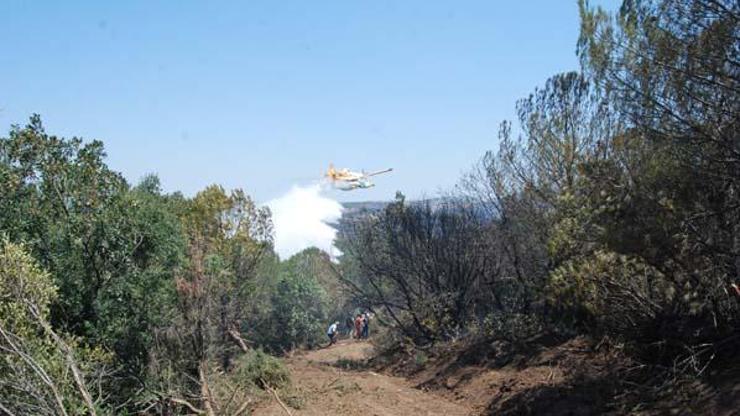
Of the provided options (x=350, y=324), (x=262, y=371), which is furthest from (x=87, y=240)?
(x=350, y=324)

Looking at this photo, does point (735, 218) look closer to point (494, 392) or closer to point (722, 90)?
point (722, 90)

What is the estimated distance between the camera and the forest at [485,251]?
369 inches

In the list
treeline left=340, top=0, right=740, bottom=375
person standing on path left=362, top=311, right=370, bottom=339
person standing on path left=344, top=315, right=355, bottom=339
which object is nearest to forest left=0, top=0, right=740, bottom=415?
treeline left=340, top=0, right=740, bottom=375

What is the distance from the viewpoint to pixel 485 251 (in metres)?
21.5

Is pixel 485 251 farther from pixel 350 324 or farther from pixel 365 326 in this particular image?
pixel 350 324

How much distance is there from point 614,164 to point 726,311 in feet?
9.50

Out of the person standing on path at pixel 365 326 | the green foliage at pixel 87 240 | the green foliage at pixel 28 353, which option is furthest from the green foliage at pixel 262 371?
the person standing on path at pixel 365 326

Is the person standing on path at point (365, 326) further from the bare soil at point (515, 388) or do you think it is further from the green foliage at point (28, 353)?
the green foliage at point (28, 353)

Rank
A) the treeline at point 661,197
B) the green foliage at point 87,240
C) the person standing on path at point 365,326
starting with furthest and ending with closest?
the person standing on path at point 365,326 → the green foliage at point 87,240 → the treeline at point 661,197

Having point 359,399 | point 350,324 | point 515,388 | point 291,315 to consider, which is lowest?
point 515,388

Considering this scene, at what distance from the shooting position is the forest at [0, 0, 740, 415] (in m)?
9.38

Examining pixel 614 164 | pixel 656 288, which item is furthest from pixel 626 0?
pixel 656 288

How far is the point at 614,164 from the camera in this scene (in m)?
11.1

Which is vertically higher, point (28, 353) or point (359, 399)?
point (28, 353)
